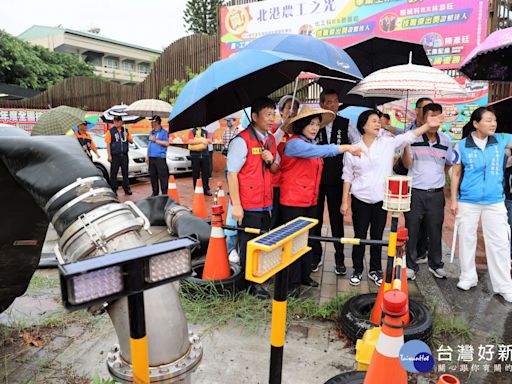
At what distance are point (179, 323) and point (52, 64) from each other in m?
34.1

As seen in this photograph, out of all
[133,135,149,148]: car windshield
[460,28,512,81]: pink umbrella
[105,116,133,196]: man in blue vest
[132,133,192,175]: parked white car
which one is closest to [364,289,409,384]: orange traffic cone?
[460,28,512,81]: pink umbrella

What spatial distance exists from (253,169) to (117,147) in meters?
6.94

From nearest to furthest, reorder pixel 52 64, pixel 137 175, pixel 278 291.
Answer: pixel 278 291, pixel 137 175, pixel 52 64

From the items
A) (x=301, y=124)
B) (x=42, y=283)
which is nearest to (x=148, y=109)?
(x=42, y=283)

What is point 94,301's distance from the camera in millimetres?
1161

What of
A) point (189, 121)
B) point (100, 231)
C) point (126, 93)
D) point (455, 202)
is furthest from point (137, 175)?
point (100, 231)

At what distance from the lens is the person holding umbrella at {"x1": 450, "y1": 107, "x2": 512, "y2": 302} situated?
398cm

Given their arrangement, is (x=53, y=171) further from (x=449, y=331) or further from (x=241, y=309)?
(x=449, y=331)

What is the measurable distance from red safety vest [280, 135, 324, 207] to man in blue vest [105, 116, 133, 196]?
22.1 ft

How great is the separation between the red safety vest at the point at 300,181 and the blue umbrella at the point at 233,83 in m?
0.77

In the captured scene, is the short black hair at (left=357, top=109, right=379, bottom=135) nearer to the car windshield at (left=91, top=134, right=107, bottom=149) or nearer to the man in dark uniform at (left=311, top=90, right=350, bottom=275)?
the man in dark uniform at (left=311, top=90, right=350, bottom=275)

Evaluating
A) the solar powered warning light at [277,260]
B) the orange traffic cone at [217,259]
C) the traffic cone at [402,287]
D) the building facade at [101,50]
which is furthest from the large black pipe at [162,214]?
the building facade at [101,50]

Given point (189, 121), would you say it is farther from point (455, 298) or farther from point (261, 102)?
point (455, 298)

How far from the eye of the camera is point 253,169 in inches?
145
